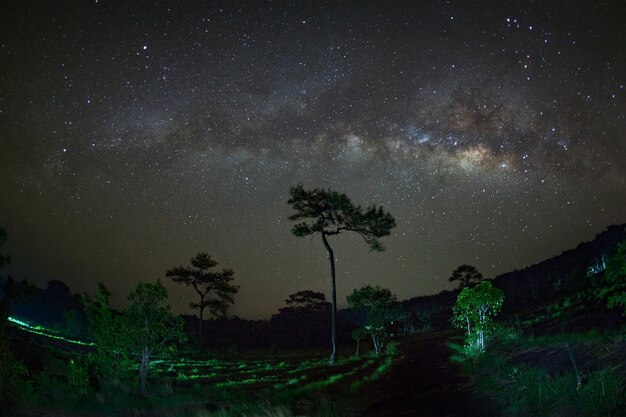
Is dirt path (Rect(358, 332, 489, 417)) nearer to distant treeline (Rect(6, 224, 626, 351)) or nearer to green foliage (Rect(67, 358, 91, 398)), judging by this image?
green foliage (Rect(67, 358, 91, 398))

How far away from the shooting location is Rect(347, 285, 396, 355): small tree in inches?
1414

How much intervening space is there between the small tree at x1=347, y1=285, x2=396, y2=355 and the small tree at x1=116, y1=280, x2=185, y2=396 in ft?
78.7

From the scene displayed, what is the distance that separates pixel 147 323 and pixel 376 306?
25506mm

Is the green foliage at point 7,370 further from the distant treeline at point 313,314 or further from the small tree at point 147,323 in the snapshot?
the distant treeline at point 313,314

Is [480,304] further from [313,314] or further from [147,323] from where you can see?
[313,314]

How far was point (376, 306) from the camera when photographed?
36.5m

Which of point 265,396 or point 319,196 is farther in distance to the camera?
point 319,196

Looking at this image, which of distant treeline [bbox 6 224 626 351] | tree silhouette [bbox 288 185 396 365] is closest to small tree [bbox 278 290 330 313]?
distant treeline [bbox 6 224 626 351]

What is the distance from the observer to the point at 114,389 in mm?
12320

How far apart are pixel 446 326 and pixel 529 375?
58169 millimetres

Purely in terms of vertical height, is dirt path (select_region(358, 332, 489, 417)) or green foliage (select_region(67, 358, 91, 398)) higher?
green foliage (select_region(67, 358, 91, 398))

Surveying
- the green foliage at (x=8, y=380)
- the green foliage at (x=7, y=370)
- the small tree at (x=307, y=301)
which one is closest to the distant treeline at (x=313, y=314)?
the small tree at (x=307, y=301)

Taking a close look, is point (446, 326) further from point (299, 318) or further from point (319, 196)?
point (319, 196)

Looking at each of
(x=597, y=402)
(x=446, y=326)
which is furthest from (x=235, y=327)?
(x=597, y=402)
